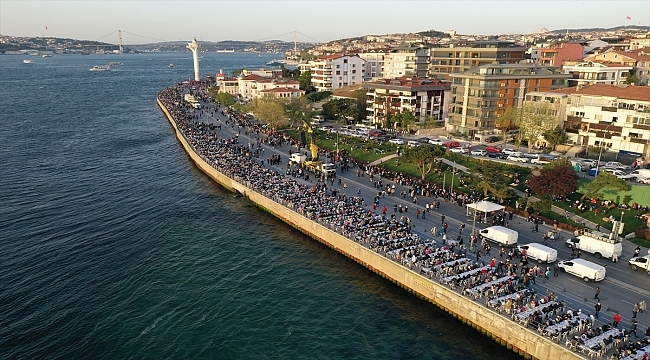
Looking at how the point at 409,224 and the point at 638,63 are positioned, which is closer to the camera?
the point at 409,224

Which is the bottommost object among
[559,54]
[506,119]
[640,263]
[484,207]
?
[640,263]

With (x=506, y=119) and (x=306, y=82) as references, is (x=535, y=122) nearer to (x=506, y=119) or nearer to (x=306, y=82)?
(x=506, y=119)

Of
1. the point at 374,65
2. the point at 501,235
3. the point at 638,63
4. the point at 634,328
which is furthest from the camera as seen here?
the point at 374,65

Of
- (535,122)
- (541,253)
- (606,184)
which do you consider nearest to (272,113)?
(535,122)

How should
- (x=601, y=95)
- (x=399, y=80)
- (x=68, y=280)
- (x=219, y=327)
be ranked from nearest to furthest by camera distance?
1. (x=219, y=327)
2. (x=68, y=280)
3. (x=601, y=95)
4. (x=399, y=80)

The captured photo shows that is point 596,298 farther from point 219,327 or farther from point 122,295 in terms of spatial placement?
point 122,295

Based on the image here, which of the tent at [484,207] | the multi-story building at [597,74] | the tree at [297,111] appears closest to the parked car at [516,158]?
the tent at [484,207]

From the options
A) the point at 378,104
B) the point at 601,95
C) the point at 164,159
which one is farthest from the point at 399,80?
the point at 164,159

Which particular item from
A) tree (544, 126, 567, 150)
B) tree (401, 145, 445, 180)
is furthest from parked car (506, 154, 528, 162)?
tree (401, 145, 445, 180)
